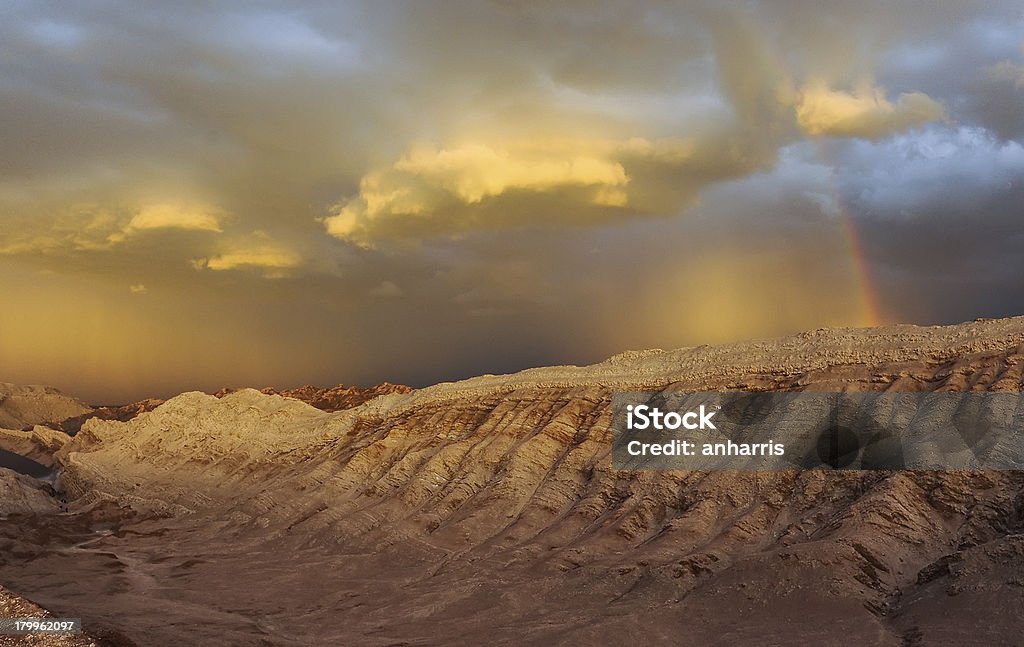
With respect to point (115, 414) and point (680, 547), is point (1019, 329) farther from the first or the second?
point (115, 414)

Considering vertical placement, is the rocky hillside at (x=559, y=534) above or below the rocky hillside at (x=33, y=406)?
below

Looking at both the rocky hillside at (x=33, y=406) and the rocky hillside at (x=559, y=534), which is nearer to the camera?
the rocky hillside at (x=559, y=534)

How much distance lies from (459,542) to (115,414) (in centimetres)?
9177

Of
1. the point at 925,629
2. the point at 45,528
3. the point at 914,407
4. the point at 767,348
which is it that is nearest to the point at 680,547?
the point at 925,629

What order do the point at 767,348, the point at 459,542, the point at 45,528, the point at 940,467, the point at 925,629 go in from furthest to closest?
the point at 45,528 → the point at 767,348 → the point at 459,542 → the point at 940,467 → the point at 925,629

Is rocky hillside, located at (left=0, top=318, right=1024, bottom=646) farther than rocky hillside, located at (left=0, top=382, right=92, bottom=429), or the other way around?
rocky hillside, located at (left=0, top=382, right=92, bottom=429)

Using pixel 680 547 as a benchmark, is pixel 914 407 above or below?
above

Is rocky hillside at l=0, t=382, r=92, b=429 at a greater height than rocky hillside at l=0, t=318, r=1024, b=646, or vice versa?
rocky hillside at l=0, t=382, r=92, b=429

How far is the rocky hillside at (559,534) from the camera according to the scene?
21.6 m

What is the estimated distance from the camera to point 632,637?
68.3 feet

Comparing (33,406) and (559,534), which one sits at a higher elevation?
(33,406)

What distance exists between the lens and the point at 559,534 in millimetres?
32469

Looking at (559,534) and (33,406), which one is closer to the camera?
(559,534)

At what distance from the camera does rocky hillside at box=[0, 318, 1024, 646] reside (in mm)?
21578
